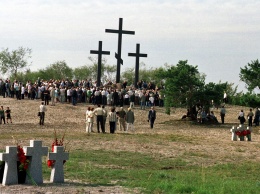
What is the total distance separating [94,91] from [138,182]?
4479cm

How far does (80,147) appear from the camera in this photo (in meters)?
31.9

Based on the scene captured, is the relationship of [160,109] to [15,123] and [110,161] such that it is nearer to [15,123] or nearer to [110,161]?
[15,123]

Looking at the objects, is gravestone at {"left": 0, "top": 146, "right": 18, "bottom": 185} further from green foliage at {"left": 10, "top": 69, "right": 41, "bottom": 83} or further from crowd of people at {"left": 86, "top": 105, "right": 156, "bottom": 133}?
green foliage at {"left": 10, "top": 69, "right": 41, "bottom": 83}

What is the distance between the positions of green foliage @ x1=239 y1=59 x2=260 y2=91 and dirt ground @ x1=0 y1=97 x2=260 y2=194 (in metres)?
3.33

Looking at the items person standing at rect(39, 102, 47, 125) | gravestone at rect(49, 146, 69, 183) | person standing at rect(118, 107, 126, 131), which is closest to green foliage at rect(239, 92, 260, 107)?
person standing at rect(118, 107, 126, 131)

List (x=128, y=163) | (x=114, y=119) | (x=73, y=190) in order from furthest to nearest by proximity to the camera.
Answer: (x=114, y=119)
(x=128, y=163)
(x=73, y=190)

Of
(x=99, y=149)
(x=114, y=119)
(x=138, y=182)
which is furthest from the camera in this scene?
(x=114, y=119)

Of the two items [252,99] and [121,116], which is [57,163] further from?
[252,99]

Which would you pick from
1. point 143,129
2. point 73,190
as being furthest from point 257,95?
point 73,190

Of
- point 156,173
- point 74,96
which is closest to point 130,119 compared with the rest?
point 74,96

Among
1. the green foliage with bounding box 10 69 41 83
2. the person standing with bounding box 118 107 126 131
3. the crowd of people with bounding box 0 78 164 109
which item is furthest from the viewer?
the green foliage with bounding box 10 69 41 83

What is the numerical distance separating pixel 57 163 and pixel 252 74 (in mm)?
33806

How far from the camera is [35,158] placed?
680 inches

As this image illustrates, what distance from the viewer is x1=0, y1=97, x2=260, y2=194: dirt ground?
1745 cm
